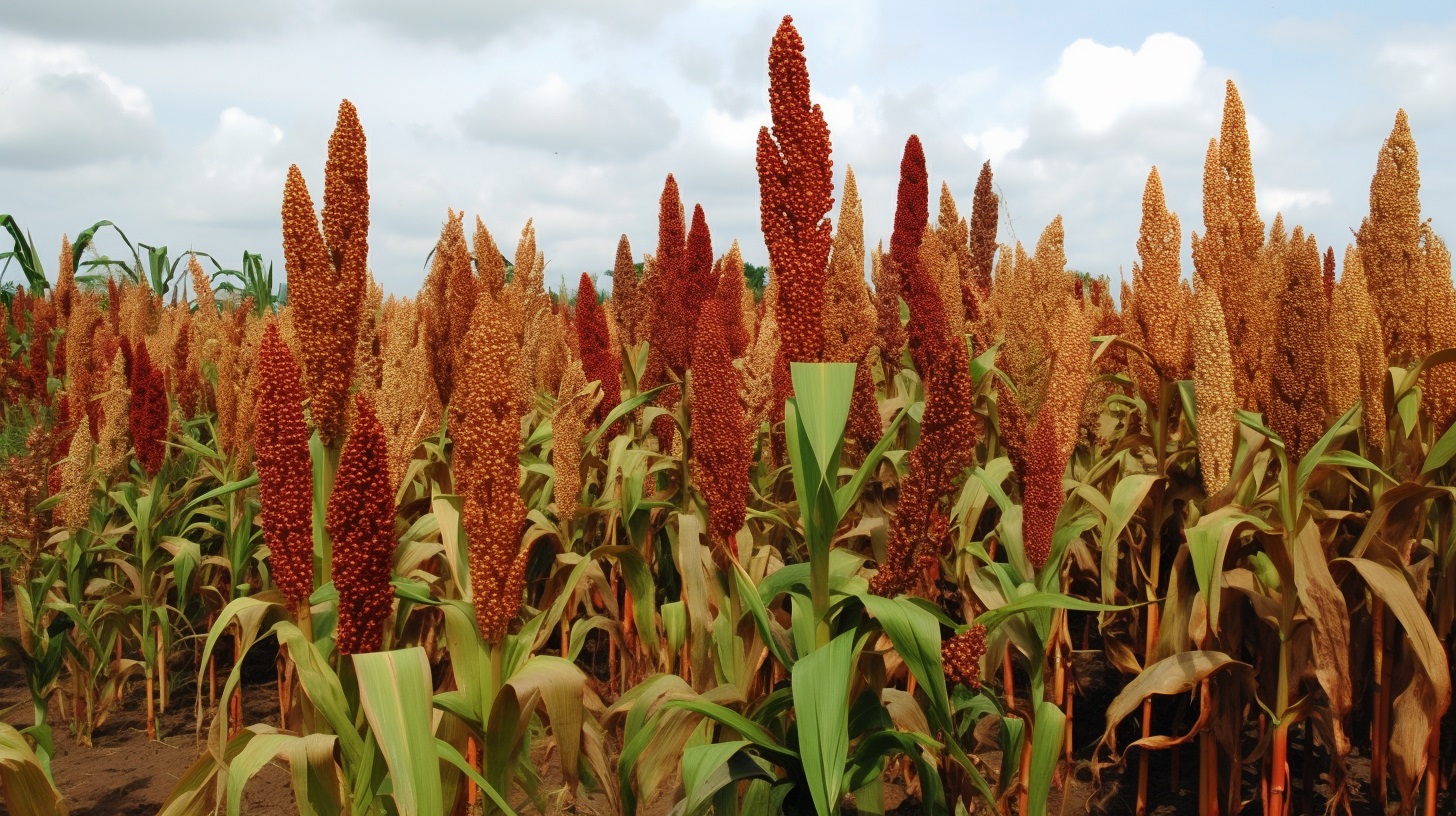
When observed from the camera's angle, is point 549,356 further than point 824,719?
Yes

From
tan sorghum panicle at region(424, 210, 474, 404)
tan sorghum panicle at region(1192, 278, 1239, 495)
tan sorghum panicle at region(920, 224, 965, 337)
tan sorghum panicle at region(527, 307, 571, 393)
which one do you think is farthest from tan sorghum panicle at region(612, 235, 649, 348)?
tan sorghum panicle at region(1192, 278, 1239, 495)

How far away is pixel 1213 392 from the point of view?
8.59 feet

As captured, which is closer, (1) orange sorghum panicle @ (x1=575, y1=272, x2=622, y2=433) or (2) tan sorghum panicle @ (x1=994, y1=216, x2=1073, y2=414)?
(2) tan sorghum panicle @ (x1=994, y1=216, x2=1073, y2=414)

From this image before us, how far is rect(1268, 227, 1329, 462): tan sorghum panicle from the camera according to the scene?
2.56 meters

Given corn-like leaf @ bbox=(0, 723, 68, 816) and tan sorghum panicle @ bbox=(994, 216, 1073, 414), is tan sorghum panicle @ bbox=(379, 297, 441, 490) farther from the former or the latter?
tan sorghum panicle @ bbox=(994, 216, 1073, 414)

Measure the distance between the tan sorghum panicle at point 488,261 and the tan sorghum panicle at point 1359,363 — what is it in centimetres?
283

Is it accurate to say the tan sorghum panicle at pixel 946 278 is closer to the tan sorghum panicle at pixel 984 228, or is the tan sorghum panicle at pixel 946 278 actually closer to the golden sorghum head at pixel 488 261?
the golden sorghum head at pixel 488 261

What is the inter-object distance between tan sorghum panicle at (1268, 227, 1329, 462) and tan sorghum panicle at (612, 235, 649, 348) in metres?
2.62

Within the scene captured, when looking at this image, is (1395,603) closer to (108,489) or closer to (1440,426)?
(1440,426)

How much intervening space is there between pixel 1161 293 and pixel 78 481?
3709mm

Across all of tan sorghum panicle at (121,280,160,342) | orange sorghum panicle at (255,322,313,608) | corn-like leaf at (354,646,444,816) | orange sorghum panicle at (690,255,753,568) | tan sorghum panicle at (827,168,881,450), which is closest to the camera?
corn-like leaf at (354,646,444,816)

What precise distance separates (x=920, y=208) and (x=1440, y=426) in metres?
1.98

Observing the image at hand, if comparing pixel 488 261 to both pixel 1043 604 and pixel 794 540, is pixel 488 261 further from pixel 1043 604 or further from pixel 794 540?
pixel 1043 604

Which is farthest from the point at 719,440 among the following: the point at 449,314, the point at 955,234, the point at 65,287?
the point at 65,287
